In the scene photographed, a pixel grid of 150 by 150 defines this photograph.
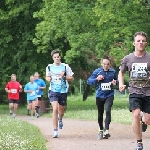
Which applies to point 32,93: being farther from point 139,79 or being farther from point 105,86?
point 139,79

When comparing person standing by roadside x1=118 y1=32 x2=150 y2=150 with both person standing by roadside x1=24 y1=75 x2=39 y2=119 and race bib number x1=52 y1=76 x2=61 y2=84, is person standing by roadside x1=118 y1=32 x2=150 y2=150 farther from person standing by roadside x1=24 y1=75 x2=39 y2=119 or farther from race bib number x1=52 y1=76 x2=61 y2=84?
person standing by roadside x1=24 y1=75 x2=39 y2=119

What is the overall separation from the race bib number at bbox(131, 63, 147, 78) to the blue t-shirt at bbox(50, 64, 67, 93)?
4.66 metres

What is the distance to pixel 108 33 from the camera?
108ft

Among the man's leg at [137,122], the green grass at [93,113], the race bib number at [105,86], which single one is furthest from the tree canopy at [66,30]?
the man's leg at [137,122]

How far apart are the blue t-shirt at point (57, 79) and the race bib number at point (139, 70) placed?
4.66 m

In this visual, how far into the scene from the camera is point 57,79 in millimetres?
15531

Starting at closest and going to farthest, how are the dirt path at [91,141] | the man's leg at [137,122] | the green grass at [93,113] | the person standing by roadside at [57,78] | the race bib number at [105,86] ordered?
the man's leg at [137,122], the dirt path at [91,141], the race bib number at [105,86], the person standing by roadside at [57,78], the green grass at [93,113]

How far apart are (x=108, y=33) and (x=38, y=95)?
638cm

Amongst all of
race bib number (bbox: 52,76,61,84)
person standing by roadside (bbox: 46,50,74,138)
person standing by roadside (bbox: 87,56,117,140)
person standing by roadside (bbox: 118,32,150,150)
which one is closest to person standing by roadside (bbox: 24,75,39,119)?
person standing by roadside (bbox: 46,50,74,138)

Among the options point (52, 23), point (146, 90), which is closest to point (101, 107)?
point (146, 90)

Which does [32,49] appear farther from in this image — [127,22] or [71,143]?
[71,143]

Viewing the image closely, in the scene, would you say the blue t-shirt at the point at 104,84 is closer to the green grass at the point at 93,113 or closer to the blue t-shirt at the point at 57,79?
the blue t-shirt at the point at 57,79

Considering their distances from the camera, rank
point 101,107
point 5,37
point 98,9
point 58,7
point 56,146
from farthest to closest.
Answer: point 5,37, point 58,7, point 98,9, point 101,107, point 56,146

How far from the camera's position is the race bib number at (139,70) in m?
11.0
